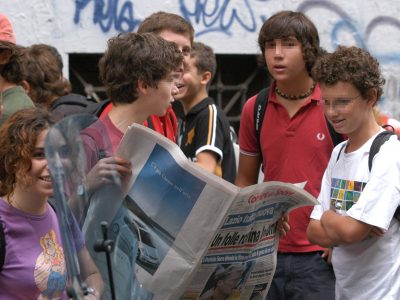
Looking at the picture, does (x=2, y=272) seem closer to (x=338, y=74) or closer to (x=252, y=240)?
(x=252, y=240)

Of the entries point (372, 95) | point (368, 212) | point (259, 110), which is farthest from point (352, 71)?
point (259, 110)

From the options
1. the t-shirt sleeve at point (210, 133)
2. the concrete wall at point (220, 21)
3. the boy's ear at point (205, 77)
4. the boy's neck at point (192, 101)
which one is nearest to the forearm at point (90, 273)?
the t-shirt sleeve at point (210, 133)

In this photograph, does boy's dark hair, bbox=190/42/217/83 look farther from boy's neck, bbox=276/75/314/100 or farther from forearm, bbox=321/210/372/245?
forearm, bbox=321/210/372/245

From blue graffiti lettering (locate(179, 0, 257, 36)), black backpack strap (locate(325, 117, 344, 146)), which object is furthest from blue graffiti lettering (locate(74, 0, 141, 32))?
black backpack strap (locate(325, 117, 344, 146))

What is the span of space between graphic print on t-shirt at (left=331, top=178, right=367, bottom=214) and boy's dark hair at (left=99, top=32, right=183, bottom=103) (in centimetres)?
83

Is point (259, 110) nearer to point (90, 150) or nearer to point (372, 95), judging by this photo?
point (372, 95)

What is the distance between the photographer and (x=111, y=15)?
732 centimetres

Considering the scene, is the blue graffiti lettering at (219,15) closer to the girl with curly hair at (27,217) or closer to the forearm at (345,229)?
the forearm at (345,229)

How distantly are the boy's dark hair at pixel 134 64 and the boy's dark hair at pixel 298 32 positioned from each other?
3.19ft

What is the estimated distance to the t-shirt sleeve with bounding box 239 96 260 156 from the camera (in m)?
4.46

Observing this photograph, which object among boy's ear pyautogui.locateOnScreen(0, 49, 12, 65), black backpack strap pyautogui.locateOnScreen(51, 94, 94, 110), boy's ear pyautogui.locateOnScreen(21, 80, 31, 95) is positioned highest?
boy's ear pyautogui.locateOnScreen(0, 49, 12, 65)

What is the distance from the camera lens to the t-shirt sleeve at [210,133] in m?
4.73

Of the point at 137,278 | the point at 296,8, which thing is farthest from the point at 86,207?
the point at 296,8

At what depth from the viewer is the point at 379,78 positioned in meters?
3.79
